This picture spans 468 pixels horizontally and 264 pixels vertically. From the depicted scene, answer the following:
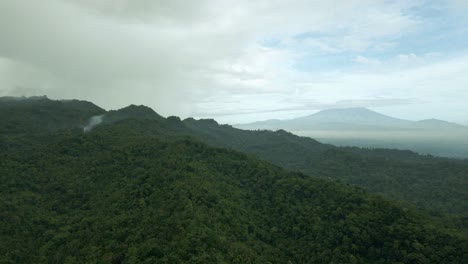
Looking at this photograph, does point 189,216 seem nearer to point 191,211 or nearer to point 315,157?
point 191,211

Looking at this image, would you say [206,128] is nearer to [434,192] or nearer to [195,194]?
[434,192]

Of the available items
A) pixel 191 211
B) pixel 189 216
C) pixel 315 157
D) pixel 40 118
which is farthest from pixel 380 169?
pixel 40 118

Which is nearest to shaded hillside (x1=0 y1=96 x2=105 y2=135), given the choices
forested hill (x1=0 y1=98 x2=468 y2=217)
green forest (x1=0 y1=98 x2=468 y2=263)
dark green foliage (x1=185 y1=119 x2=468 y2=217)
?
forested hill (x1=0 y1=98 x2=468 y2=217)

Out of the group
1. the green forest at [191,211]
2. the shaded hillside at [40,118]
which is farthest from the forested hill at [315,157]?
the green forest at [191,211]

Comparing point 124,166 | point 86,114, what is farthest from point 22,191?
point 86,114

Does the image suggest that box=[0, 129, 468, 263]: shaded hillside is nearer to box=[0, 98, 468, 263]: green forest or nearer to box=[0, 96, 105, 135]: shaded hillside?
box=[0, 98, 468, 263]: green forest

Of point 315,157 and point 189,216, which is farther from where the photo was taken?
point 315,157
